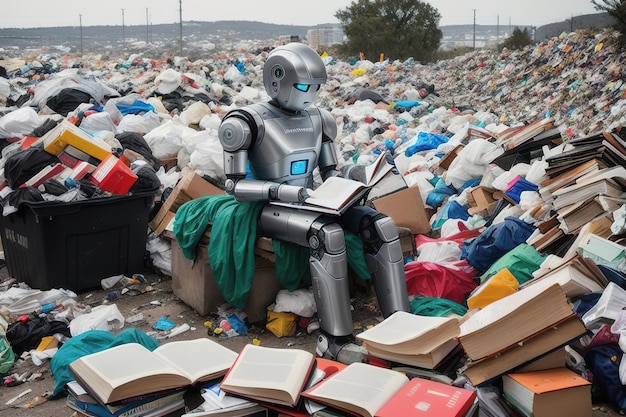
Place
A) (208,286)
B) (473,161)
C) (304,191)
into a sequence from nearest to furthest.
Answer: (304,191) → (208,286) → (473,161)

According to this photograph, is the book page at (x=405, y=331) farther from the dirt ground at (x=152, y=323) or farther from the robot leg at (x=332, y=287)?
the dirt ground at (x=152, y=323)

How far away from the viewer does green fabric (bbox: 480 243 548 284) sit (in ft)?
12.0

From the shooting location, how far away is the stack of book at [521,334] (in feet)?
7.99

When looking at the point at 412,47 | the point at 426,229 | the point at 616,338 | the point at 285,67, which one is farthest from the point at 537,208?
the point at 412,47

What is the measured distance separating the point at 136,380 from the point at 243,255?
159 cm

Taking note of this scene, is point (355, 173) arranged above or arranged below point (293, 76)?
below

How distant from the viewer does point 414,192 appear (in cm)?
471

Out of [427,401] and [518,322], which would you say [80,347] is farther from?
[518,322]

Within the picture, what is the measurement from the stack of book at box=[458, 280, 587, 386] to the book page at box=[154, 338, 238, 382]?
3.04 ft

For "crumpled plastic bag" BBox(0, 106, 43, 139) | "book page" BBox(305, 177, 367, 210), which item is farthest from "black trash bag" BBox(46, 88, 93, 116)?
"book page" BBox(305, 177, 367, 210)

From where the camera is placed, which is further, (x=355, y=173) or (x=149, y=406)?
(x=355, y=173)

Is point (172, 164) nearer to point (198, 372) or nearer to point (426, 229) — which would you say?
point (426, 229)

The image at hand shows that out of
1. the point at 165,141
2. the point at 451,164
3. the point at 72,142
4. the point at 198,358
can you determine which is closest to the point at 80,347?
the point at 198,358

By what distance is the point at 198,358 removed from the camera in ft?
8.41
